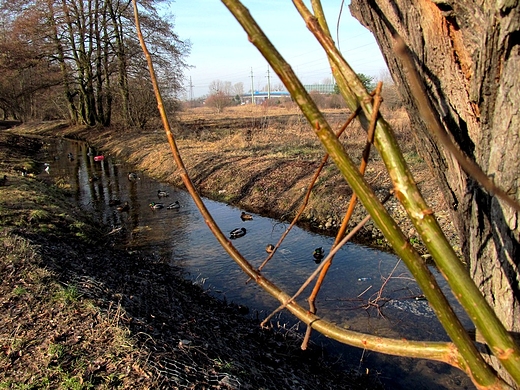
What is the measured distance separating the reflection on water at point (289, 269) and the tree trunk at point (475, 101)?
36.9 inches

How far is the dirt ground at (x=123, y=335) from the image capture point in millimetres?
3283

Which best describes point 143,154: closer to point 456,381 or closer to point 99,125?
point 99,125

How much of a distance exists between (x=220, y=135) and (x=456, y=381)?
1927cm

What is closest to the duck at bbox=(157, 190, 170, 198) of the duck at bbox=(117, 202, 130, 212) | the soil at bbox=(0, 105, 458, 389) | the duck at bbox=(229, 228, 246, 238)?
the duck at bbox=(117, 202, 130, 212)

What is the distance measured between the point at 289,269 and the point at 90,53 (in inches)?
988

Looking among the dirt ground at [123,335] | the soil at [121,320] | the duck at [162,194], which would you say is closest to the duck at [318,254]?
the soil at [121,320]

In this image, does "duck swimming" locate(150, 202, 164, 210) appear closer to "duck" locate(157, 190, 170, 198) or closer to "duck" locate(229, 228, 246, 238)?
"duck" locate(157, 190, 170, 198)

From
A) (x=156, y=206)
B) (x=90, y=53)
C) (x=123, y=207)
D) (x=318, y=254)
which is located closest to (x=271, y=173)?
(x=156, y=206)

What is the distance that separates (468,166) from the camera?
0.59m

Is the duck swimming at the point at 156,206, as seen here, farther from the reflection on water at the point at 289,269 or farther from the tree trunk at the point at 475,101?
the tree trunk at the point at 475,101

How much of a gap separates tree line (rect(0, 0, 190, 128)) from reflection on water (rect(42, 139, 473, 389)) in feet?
38.5

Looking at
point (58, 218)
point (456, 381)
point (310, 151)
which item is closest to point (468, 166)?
point (456, 381)

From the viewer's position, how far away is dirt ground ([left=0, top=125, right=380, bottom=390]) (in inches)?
129

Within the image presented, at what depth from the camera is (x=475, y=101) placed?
110 cm
